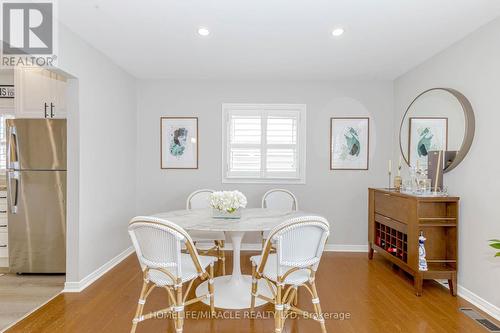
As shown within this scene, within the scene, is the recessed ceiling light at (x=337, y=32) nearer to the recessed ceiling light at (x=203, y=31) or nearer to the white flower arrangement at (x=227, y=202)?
the recessed ceiling light at (x=203, y=31)

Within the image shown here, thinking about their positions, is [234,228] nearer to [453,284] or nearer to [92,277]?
[92,277]

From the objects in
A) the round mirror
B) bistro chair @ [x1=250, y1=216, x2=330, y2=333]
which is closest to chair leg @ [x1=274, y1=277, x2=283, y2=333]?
bistro chair @ [x1=250, y1=216, x2=330, y2=333]

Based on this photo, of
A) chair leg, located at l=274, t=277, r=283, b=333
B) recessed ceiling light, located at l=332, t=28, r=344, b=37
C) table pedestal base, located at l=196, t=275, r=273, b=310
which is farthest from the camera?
recessed ceiling light, located at l=332, t=28, r=344, b=37

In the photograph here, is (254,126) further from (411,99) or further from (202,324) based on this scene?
(202,324)

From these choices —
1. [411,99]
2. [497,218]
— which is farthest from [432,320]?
[411,99]

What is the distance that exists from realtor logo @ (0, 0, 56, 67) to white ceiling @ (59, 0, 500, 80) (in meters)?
0.15

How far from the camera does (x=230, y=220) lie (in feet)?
8.39

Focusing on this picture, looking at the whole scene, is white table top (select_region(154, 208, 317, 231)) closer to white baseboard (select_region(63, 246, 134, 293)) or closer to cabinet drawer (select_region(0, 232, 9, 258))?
white baseboard (select_region(63, 246, 134, 293))

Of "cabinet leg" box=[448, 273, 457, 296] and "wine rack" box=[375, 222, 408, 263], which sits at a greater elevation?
"wine rack" box=[375, 222, 408, 263]

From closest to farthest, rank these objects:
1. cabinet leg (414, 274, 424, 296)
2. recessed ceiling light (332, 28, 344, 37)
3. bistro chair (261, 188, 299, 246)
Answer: recessed ceiling light (332, 28, 344, 37), cabinet leg (414, 274, 424, 296), bistro chair (261, 188, 299, 246)

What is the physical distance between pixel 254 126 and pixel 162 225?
8.71 feet

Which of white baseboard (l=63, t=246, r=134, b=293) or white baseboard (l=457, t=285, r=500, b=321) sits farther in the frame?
white baseboard (l=63, t=246, r=134, b=293)

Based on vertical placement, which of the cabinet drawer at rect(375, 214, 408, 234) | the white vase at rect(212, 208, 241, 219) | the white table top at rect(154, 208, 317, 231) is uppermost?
the white vase at rect(212, 208, 241, 219)

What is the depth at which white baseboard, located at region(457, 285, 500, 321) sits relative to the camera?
2.38m
